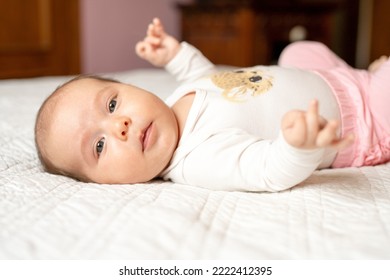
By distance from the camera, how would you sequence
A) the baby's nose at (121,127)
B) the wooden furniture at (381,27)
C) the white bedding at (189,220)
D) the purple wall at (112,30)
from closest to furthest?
1. the white bedding at (189,220)
2. the baby's nose at (121,127)
3. the purple wall at (112,30)
4. the wooden furniture at (381,27)

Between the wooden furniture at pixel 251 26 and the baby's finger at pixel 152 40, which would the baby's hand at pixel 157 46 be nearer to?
the baby's finger at pixel 152 40

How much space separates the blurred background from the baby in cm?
180

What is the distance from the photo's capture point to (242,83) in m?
0.97

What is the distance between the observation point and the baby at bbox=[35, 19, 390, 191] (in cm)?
77

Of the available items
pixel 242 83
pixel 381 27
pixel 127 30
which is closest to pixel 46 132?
pixel 242 83

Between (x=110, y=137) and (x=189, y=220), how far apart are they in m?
0.27

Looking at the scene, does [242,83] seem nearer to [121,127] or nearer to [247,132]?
[247,132]

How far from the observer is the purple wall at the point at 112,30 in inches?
116

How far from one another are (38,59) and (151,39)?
1874 mm

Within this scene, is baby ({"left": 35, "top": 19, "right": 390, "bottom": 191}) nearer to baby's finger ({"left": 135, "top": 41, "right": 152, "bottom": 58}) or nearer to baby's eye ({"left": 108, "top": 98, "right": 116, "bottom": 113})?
Result: baby's eye ({"left": 108, "top": 98, "right": 116, "bottom": 113})

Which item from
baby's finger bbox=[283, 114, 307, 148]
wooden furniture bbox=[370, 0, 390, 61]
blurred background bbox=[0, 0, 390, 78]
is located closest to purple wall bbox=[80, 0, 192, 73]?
blurred background bbox=[0, 0, 390, 78]

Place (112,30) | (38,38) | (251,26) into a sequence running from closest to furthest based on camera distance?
(251,26) < (38,38) < (112,30)

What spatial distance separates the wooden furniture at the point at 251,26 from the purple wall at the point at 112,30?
0.27 m

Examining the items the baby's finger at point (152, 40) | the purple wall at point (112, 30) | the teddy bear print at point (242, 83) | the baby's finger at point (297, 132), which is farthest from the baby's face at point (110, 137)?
the purple wall at point (112, 30)
